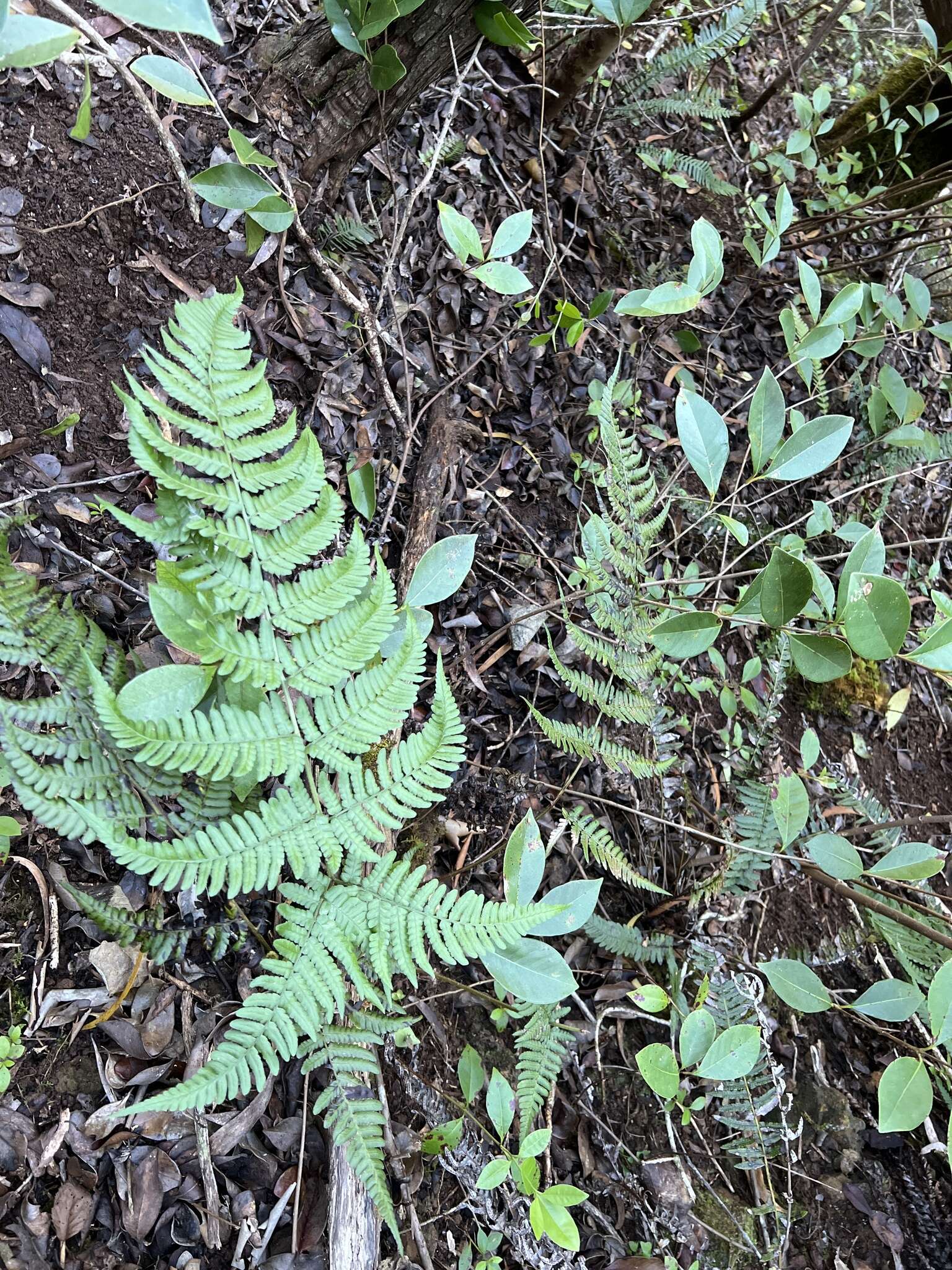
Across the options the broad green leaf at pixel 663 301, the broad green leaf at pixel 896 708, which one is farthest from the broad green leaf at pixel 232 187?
the broad green leaf at pixel 896 708

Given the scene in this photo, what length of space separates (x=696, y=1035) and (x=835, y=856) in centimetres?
59

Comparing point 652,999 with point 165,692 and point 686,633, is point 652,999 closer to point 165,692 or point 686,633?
point 686,633

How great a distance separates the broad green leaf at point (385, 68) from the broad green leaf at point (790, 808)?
2.20 meters

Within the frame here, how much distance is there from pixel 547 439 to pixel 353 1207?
2.33 meters

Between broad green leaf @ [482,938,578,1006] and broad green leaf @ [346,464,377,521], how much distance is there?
45.9 inches

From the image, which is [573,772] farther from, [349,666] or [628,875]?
[349,666]

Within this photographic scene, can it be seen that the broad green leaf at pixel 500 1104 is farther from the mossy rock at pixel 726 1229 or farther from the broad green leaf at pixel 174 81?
the broad green leaf at pixel 174 81

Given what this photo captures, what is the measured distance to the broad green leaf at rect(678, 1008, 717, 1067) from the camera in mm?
1928

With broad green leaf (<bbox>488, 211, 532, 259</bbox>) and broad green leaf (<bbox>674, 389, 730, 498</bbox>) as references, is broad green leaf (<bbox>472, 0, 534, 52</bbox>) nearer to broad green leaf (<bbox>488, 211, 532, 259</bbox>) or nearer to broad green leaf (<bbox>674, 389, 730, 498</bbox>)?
broad green leaf (<bbox>488, 211, 532, 259</bbox>)

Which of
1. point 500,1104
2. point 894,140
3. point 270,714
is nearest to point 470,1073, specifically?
point 500,1104

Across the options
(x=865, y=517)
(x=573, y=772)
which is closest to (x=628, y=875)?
(x=573, y=772)

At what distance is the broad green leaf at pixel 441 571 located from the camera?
2012 millimetres

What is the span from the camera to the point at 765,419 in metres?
2.15

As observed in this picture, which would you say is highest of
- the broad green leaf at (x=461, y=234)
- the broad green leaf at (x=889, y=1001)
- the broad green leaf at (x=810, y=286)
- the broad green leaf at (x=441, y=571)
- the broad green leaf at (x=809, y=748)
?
the broad green leaf at (x=461, y=234)
